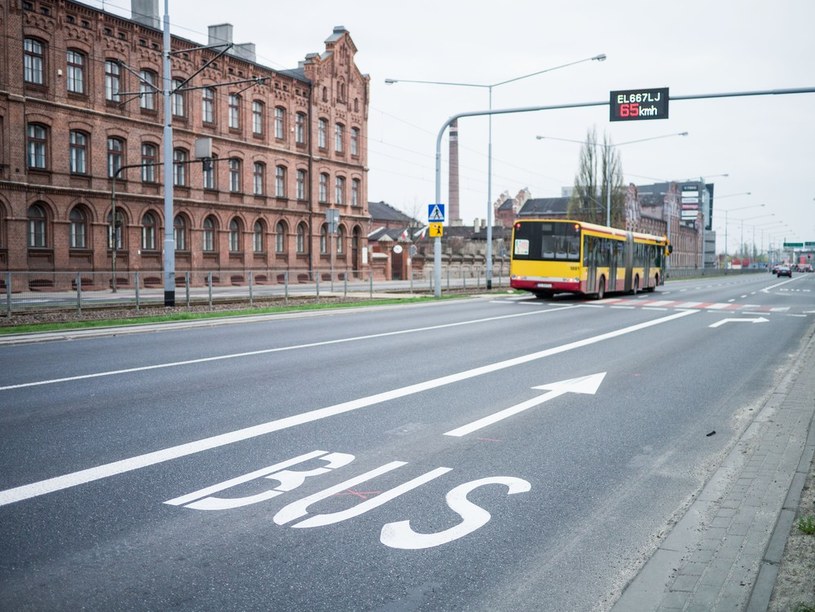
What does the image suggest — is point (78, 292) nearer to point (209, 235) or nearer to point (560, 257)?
point (560, 257)

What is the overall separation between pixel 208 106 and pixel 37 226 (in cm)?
1345

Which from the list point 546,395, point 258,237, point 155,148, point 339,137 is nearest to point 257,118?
point 258,237

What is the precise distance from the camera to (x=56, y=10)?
113 feet

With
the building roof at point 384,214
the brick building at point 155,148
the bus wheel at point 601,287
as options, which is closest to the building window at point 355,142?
the brick building at point 155,148

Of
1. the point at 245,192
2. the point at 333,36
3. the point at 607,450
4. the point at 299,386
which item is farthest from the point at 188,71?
the point at 607,450

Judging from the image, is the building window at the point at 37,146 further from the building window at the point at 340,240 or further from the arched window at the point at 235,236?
the building window at the point at 340,240

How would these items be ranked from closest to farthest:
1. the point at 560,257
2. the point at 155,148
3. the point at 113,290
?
the point at 113,290 → the point at 560,257 → the point at 155,148

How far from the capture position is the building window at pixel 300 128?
51000 mm

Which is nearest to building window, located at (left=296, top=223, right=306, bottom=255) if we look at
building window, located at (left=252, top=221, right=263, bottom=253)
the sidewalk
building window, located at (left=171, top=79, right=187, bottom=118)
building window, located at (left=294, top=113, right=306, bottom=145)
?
building window, located at (left=252, top=221, right=263, bottom=253)

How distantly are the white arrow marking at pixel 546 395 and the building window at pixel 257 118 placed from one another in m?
40.5

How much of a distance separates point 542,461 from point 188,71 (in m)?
40.3

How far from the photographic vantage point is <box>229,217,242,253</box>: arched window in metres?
45.7

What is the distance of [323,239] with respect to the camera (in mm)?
53594

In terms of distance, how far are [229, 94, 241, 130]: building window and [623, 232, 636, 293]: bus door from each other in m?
24.1
